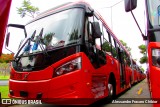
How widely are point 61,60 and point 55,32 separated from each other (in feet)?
2.87

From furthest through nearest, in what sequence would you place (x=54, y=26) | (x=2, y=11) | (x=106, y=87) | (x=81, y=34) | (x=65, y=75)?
(x=106, y=87), (x=54, y=26), (x=81, y=34), (x=65, y=75), (x=2, y=11)

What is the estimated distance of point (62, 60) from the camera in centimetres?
541

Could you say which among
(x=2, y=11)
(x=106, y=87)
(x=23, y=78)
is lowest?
(x=106, y=87)

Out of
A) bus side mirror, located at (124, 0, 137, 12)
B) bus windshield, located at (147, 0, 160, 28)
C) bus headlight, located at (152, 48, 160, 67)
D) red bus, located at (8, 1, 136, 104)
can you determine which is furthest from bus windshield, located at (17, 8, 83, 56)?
bus headlight, located at (152, 48, 160, 67)

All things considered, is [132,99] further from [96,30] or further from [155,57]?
[155,57]

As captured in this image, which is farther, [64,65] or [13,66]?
[13,66]

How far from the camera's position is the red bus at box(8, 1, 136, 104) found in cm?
529

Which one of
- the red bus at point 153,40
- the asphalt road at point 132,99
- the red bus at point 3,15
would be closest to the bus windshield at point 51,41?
the red bus at point 153,40

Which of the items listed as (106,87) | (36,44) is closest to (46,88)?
(36,44)

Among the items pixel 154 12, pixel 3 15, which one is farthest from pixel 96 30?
pixel 3 15

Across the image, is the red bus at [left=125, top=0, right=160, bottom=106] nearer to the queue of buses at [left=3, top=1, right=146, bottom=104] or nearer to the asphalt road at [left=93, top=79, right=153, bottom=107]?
the queue of buses at [left=3, top=1, right=146, bottom=104]

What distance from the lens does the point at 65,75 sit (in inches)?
208

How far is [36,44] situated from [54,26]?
0.65 m

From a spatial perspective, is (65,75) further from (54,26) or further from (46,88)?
(54,26)
